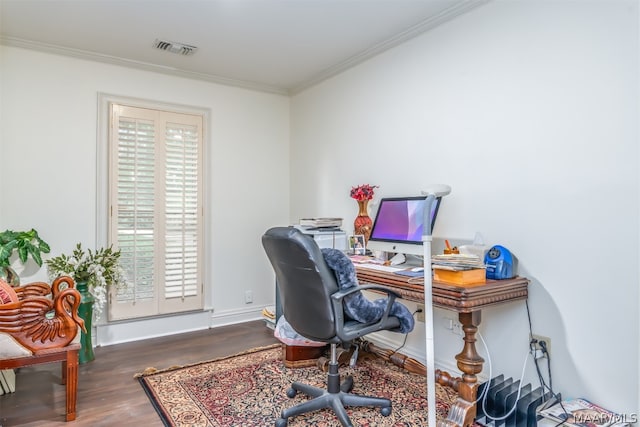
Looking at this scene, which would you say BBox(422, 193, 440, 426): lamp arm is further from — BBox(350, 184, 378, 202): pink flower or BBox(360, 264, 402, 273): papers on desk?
BBox(350, 184, 378, 202): pink flower

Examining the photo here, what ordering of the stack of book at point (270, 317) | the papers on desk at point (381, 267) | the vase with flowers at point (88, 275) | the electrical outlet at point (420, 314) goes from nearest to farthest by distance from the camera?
the papers on desk at point (381, 267) → the electrical outlet at point (420, 314) → the vase with flowers at point (88, 275) → the stack of book at point (270, 317)

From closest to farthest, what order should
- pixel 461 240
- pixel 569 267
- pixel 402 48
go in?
pixel 569 267, pixel 461 240, pixel 402 48

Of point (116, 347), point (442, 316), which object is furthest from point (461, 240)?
point (116, 347)

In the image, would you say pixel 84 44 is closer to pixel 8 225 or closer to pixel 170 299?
pixel 8 225

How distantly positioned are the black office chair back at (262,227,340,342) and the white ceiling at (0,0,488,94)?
62.1 inches

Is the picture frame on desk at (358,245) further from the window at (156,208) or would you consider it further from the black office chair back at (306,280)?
the window at (156,208)

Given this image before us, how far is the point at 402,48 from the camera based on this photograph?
2936 mm

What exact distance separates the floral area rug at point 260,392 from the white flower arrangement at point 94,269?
0.83m

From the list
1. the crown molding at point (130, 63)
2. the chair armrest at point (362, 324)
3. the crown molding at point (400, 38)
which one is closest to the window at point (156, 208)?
the crown molding at point (130, 63)

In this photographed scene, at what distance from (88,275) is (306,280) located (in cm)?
206

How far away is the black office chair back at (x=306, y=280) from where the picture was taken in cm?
183

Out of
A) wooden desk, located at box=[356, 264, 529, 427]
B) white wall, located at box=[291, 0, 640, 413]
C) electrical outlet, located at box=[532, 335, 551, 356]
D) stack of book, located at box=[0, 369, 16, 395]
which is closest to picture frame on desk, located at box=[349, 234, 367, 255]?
white wall, located at box=[291, 0, 640, 413]

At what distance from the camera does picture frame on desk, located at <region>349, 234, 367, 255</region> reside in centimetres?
305

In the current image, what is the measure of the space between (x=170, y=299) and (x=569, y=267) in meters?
3.18
